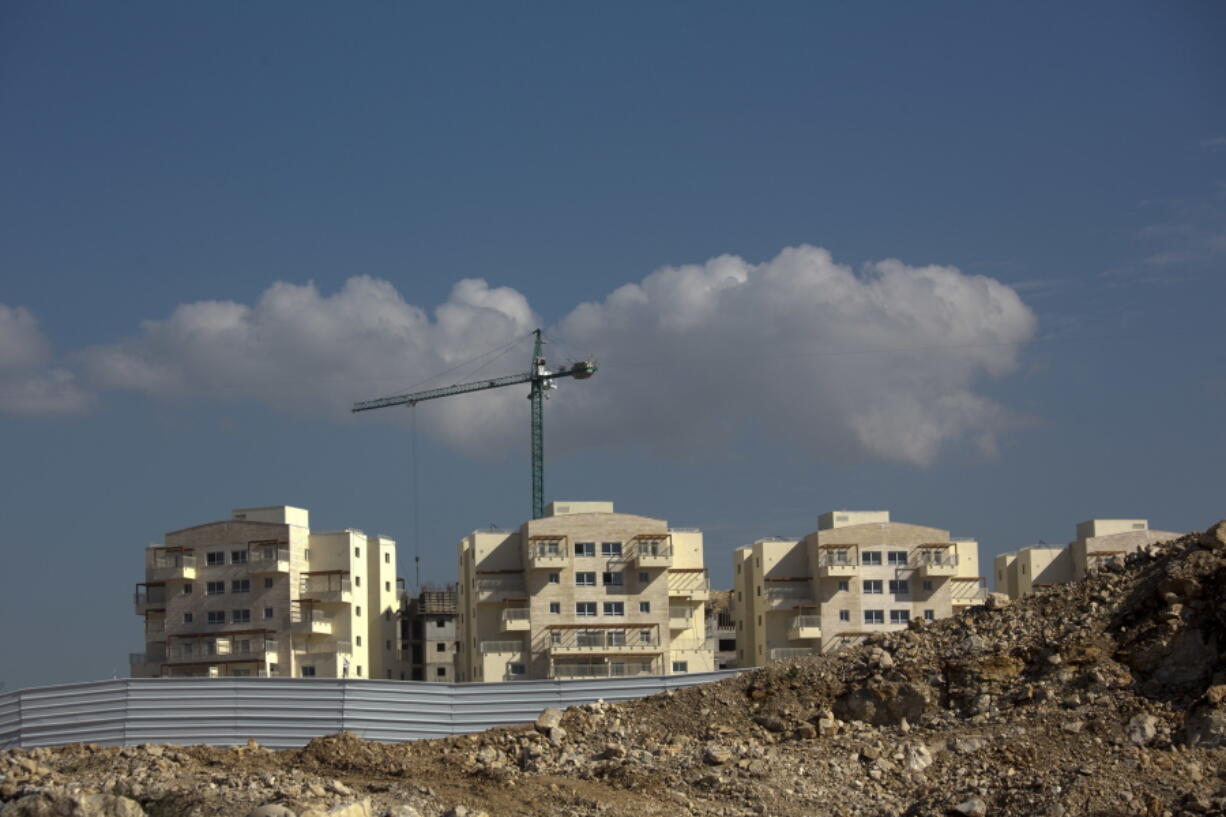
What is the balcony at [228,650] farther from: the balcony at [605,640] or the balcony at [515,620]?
the balcony at [605,640]

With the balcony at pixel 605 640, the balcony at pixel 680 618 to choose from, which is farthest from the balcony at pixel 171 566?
the balcony at pixel 680 618

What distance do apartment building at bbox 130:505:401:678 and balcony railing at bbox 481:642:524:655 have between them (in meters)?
6.83

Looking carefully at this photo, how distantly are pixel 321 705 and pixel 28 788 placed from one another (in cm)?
671

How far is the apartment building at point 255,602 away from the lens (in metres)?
75.4

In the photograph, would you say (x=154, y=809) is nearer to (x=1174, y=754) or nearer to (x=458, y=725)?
(x=458, y=725)

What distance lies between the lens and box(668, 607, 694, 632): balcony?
75.3 metres

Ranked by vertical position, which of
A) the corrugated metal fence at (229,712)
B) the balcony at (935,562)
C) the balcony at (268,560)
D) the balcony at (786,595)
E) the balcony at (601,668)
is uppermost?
the balcony at (268,560)

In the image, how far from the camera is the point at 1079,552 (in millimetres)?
84875

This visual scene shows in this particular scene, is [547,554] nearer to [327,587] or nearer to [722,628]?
[327,587]

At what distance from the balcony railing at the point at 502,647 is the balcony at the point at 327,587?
786 cm

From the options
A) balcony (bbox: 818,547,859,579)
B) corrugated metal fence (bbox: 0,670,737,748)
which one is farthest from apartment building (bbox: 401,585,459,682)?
corrugated metal fence (bbox: 0,670,737,748)

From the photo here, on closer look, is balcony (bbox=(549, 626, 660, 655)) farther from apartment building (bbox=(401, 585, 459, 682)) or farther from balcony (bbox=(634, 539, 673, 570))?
apartment building (bbox=(401, 585, 459, 682))

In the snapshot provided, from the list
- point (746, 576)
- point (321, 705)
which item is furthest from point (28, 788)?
point (746, 576)

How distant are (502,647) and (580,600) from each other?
4172 mm
